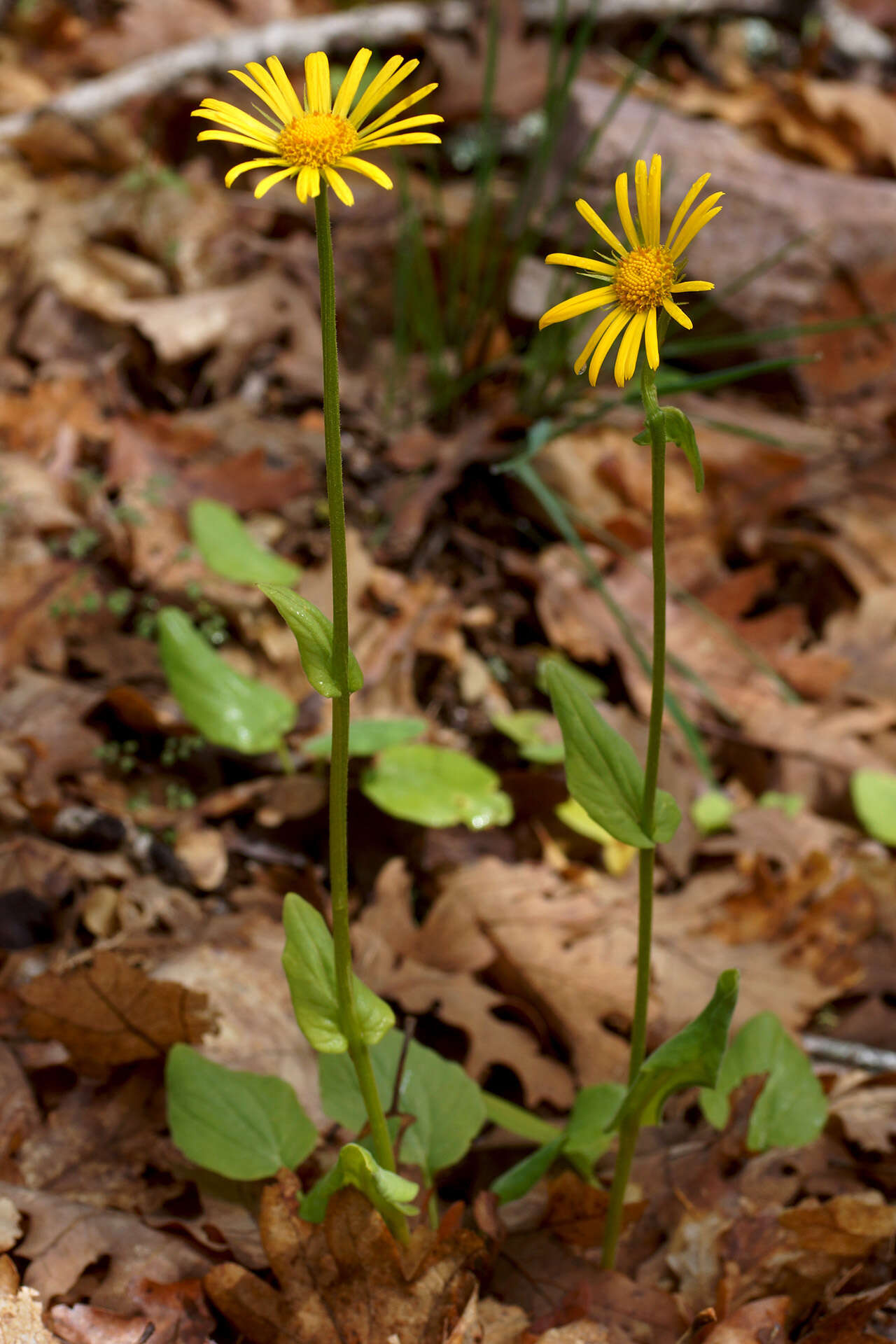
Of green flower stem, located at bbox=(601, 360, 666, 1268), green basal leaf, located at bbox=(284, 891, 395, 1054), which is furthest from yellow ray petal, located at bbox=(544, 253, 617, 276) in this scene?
green basal leaf, located at bbox=(284, 891, 395, 1054)

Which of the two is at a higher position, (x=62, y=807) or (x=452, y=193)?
(x=452, y=193)

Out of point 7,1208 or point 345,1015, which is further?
point 7,1208

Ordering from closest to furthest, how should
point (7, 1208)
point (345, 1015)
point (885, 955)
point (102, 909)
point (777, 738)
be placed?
point (345, 1015) < point (7, 1208) < point (102, 909) < point (885, 955) < point (777, 738)

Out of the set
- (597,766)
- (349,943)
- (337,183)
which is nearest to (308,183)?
(337,183)

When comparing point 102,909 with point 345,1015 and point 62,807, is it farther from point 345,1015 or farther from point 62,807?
point 345,1015

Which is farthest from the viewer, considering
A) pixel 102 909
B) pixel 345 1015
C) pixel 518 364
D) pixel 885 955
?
pixel 518 364

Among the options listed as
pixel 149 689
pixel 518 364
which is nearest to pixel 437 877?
pixel 149 689

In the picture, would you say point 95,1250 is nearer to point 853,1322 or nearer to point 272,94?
point 853,1322
